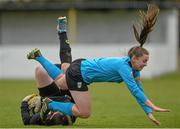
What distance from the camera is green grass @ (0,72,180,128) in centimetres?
1229

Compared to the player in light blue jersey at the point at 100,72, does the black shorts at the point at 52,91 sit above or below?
below

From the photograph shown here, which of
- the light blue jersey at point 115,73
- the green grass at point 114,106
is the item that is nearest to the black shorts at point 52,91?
the green grass at point 114,106

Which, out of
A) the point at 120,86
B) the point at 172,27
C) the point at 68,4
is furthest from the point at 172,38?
the point at 120,86

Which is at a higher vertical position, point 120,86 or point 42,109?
point 42,109

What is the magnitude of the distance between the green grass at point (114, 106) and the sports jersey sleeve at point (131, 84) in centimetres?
94

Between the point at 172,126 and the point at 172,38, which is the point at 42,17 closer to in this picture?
the point at 172,38

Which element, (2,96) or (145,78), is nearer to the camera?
(2,96)

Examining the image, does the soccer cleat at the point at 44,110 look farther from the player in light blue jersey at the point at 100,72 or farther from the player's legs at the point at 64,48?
the player's legs at the point at 64,48

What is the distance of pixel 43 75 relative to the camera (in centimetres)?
1207

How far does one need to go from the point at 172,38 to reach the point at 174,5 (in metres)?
1.87

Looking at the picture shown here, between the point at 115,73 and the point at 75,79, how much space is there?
666mm

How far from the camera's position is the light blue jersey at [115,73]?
10.9 metres

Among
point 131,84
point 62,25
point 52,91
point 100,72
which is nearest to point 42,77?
point 52,91

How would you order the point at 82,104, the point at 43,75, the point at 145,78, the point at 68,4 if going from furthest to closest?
the point at 68,4
the point at 145,78
the point at 43,75
the point at 82,104
